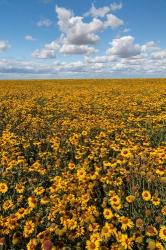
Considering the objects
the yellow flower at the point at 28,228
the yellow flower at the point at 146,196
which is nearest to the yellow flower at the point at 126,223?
the yellow flower at the point at 146,196

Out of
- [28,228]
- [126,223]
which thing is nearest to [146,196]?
[126,223]

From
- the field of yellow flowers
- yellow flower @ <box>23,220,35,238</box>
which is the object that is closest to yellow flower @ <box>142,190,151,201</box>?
the field of yellow flowers

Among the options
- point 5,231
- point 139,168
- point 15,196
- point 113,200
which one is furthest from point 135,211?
point 15,196

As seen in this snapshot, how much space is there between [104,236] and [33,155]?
415 centimetres

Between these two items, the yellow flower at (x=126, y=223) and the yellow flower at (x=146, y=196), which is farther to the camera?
the yellow flower at (x=146, y=196)

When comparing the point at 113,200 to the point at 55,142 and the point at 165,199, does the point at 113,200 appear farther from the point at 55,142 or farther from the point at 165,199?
the point at 55,142

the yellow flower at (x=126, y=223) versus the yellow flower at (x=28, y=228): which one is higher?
the yellow flower at (x=126, y=223)

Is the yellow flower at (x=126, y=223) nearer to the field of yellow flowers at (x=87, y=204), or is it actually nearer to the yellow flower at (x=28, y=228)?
the field of yellow flowers at (x=87, y=204)

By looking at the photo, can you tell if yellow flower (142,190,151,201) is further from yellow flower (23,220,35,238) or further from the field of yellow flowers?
yellow flower (23,220,35,238)

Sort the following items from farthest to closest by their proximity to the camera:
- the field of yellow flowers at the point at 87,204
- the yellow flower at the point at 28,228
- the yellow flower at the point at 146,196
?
the yellow flower at the point at 146,196 → the yellow flower at the point at 28,228 → the field of yellow flowers at the point at 87,204

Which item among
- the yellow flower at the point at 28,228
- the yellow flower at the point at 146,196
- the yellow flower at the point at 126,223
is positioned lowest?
the yellow flower at the point at 28,228

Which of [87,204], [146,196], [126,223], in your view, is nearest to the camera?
[126,223]

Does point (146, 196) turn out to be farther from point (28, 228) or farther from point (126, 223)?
point (28, 228)

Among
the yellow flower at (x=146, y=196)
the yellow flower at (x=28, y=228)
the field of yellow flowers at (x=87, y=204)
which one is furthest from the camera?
the yellow flower at (x=146, y=196)
